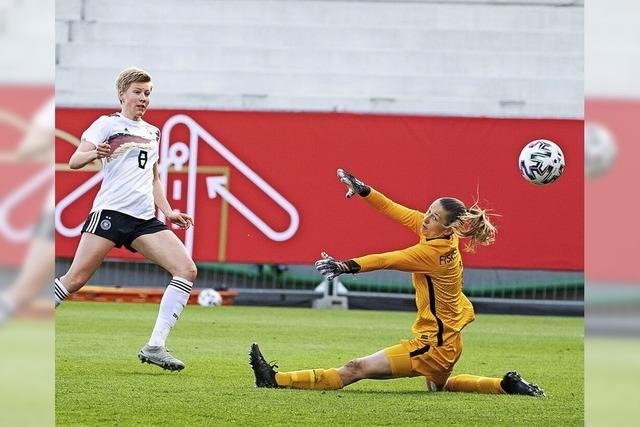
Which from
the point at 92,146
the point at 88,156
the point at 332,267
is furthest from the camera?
the point at 92,146

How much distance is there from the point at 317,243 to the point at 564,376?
2187 millimetres

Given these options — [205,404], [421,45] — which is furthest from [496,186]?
[205,404]

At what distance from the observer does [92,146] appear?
496 centimetres

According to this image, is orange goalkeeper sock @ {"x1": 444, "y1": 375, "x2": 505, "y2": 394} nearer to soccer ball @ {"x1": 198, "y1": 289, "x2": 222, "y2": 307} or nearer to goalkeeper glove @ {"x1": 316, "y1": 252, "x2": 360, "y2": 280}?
goalkeeper glove @ {"x1": 316, "y1": 252, "x2": 360, "y2": 280}

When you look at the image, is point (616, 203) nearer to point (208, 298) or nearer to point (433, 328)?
point (433, 328)

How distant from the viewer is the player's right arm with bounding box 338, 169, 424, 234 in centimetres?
518

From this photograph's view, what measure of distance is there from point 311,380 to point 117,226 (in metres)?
1.09

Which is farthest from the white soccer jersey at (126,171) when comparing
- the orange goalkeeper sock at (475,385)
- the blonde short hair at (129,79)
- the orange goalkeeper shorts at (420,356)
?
the orange goalkeeper sock at (475,385)

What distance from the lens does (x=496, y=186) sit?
712 cm

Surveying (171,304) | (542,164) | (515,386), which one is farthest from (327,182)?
(515,386)

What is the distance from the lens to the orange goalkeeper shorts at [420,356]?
5047mm

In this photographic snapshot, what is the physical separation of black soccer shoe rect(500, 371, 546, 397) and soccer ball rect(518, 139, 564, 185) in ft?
3.39

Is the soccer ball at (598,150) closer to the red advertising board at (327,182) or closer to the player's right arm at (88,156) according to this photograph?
the player's right arm at (88,156)

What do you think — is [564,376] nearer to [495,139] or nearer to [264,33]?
[495,139]
